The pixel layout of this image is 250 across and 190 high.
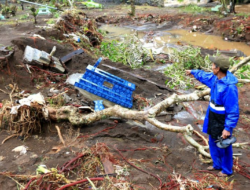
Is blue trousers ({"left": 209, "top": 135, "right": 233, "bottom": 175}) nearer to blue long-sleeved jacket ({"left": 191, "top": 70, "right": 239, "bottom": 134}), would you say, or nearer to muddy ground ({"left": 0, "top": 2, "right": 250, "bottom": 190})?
muddy ground ({"left": 0, "top": 2, "right": 250, "bottom": 190})

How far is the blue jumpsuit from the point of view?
304 centimetres

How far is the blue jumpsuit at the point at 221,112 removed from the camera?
304cm

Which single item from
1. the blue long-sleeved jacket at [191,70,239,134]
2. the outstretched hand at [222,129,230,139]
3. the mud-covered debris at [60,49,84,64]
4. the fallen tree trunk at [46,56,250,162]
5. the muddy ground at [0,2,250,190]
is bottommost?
the muddy ground at [0,2,250,190]

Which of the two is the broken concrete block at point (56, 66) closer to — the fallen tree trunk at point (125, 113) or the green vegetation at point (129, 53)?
the green vegetation at point (129, 53)

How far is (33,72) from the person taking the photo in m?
6.41

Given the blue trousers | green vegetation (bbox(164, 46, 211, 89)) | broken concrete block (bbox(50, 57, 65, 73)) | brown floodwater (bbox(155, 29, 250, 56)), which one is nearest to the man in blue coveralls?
the blue trousers

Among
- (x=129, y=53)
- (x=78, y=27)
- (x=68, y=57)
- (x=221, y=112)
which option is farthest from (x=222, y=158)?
(x=78, y=27)

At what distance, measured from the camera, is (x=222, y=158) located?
3.44 metres

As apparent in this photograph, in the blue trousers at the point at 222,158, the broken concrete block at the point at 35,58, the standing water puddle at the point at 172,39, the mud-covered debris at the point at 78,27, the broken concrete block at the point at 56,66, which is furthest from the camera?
the standing water puddle at the point at 172,39

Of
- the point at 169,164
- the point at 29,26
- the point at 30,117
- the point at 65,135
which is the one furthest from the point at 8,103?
the point at 29,26

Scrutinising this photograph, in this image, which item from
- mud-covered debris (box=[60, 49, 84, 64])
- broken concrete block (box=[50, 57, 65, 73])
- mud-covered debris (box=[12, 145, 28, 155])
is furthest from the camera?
mud-covered debris (box=[60, 49, 84, 64])

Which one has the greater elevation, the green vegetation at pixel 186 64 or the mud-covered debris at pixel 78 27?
the mud-covered debris at pixel 78 27

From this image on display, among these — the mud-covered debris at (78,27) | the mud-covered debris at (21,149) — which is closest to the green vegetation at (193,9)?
the mud-covered debris at (78,27)

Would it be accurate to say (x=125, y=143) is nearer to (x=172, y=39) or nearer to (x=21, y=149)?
(x=21, y=149)
